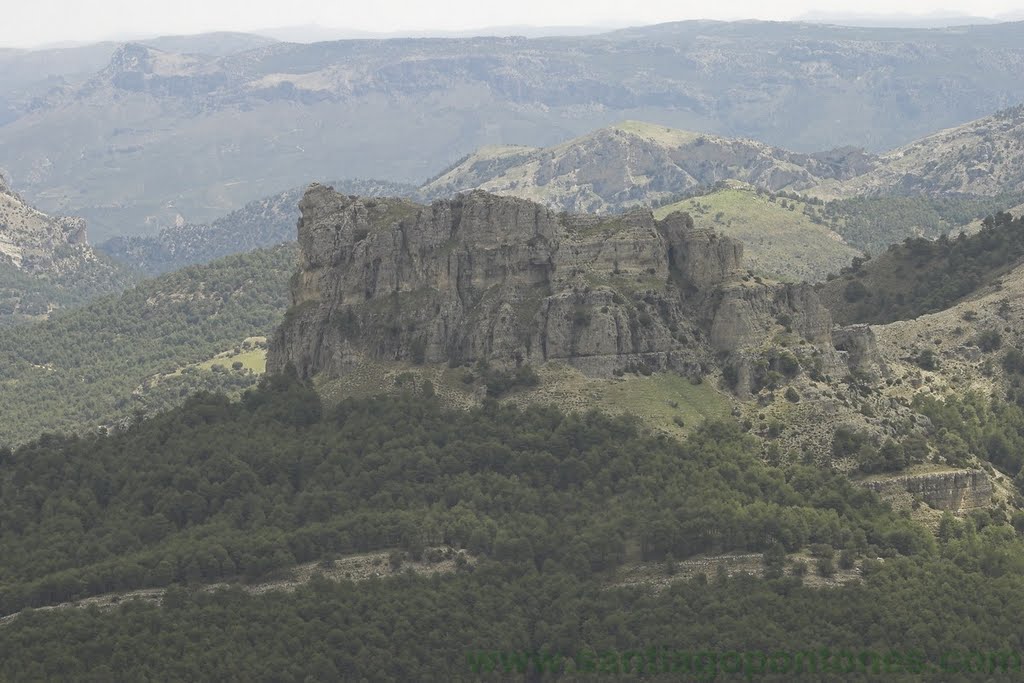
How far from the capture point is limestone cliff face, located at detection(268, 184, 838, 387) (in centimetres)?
15425

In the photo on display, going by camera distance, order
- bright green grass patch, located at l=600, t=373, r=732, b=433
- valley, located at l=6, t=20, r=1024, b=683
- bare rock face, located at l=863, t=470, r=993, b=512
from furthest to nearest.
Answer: bright green grass patch, located at l=600, t=373, r=732, b=433, bare rock face, located at l=863, t=470, r=993, b=512, valley, located at l=6, t=20, r=1024, b=683

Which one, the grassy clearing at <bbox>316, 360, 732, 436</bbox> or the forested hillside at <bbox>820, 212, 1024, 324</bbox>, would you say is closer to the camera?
the grassy clearing at <bbox>316, 360, 732, 436</bbox>

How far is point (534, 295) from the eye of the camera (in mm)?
156500

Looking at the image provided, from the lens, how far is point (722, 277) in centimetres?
15988

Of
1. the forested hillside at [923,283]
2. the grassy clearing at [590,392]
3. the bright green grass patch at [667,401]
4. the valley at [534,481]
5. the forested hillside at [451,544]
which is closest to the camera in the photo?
the forested hillside at [451,544]

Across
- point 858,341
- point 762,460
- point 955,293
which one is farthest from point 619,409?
point 955,293

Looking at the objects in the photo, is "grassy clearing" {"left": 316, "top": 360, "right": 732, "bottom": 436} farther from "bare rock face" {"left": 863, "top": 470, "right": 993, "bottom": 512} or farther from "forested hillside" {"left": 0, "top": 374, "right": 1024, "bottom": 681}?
"bare rock face" {"left": 863, "top": 470, "right": 993, "bottom": 512}

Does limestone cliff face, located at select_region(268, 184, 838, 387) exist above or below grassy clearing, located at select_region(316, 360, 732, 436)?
above

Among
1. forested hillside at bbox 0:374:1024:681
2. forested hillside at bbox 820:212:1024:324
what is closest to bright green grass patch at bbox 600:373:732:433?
forested hillside at bbox 0:374:1024:681

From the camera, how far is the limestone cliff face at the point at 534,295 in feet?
506

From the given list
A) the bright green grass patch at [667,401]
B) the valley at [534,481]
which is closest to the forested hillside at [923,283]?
the valley at [534,481]

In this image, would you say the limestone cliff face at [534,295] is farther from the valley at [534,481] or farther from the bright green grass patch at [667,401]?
the bright green grass patch at [667,401]

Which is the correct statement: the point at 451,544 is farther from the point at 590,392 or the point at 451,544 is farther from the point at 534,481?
the point at 590,392

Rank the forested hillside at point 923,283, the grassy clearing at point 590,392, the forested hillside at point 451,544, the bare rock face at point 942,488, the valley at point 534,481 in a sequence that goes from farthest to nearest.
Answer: the forested hillside at point 923,283, the grassy clearing at point 590,392, the bare rock face at point 942,488, the valley at point 534,481, the forested hillside at point 451,544
